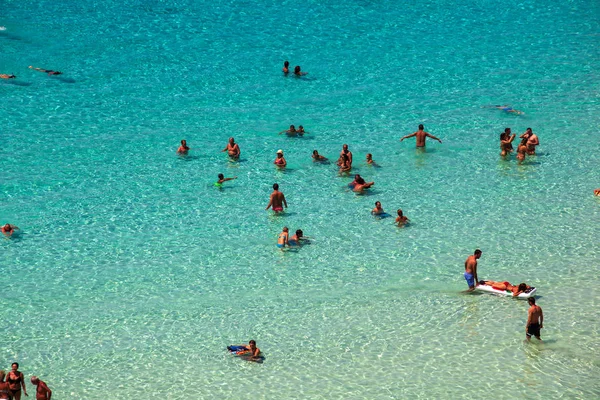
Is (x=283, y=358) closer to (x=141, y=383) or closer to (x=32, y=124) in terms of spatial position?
(x=141, y=383)

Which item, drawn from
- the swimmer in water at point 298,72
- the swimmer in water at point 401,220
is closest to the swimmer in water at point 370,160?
the swimmer in water at point 401,220

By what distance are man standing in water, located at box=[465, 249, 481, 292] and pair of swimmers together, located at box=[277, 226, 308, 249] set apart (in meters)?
4.50

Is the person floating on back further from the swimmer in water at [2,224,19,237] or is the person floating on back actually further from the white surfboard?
the white surfboard

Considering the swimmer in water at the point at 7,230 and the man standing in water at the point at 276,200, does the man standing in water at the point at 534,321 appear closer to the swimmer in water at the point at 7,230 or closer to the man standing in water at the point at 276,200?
the man standing in water at the point at 276,200

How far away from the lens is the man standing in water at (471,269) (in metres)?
20.1

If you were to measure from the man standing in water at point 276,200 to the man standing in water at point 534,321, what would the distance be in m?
8.04

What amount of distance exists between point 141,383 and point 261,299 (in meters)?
3.83

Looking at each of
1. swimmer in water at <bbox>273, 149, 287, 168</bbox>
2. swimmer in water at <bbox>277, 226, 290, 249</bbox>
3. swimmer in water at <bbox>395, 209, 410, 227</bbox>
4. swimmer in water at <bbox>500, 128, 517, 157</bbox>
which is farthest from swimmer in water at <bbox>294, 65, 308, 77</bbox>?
swimmer in water at <bbox>277, 226, 290, 249</bbox>

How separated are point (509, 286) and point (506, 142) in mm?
8008

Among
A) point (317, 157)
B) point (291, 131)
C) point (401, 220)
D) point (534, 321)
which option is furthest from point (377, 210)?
point (534, 321)

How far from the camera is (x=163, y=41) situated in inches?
1366

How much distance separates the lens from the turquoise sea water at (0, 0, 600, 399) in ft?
59.8

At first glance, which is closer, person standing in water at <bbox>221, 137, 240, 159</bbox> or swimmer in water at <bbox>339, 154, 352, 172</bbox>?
swimmer in water at <bbox>339, 154, 352, 172</bbox>

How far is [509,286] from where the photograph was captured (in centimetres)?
2022
